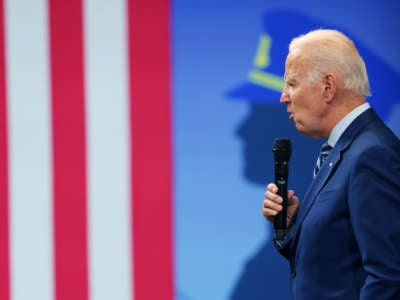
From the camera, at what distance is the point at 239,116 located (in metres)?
2.16

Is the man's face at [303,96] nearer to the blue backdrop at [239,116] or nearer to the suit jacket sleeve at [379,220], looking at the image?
the suit jacket sleeve at [379,220]

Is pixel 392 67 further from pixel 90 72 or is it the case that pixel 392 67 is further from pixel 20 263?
pixel 20 263

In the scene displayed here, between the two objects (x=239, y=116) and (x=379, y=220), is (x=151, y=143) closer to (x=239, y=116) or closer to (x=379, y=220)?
(x=239, y=116)

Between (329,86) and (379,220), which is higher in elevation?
(329,86)

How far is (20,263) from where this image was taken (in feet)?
7.17

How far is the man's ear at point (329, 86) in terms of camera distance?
53.5 inches

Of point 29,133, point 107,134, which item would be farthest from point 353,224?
point 29,133

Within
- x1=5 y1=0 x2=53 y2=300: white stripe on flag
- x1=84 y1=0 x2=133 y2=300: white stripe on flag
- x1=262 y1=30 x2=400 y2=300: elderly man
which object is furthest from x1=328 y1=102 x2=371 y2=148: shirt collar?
x1=5 y1=0 x2=53 y2=300: white stripe on flag

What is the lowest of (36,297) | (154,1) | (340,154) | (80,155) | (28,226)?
(36,297)

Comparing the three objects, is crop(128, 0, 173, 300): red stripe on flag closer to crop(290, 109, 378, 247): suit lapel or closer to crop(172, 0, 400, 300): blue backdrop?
crop(172, 0, 400, 300): blue backdrop

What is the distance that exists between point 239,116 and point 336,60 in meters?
0.82

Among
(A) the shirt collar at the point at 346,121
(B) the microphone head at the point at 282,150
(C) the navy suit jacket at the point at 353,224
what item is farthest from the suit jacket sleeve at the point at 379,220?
A: (B) the microphone head at the point at 282,150

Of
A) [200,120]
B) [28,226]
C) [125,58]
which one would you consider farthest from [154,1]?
[28,226]

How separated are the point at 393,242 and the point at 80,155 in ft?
3.84
